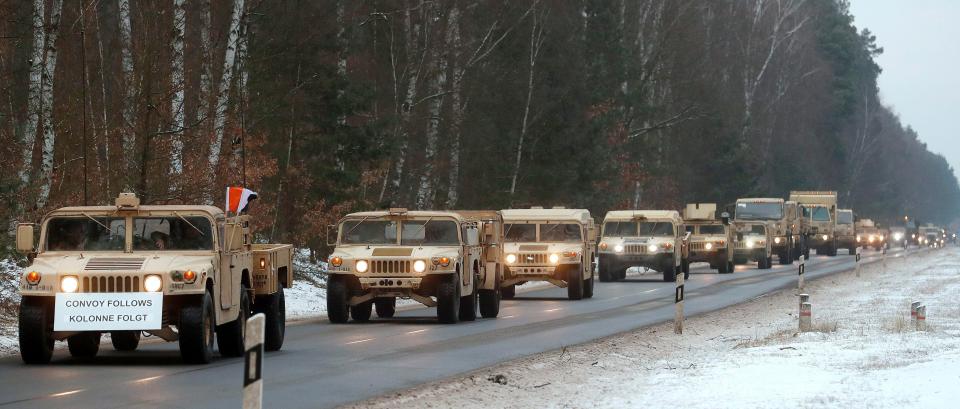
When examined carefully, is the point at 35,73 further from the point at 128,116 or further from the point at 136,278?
the point at 136,278

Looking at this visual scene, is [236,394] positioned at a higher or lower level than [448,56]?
lower

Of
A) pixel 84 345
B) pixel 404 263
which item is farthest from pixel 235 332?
pixel 404 263

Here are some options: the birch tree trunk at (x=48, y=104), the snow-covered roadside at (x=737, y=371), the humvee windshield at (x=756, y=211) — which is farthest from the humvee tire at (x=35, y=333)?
the humvee windshield at (x=756, y=211)

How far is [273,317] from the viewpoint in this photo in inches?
842

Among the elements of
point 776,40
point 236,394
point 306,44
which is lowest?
point 236,394

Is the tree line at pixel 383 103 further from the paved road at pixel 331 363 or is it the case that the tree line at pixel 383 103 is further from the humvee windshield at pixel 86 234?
the paved road at pixel 331 363

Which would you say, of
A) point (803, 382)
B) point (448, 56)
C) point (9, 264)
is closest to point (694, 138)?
point (448, 56)

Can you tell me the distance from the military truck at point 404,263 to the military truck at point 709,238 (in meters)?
28.9

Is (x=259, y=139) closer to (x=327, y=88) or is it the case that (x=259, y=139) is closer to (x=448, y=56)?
(x=327, y=88)

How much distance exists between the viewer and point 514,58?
62.6 meters

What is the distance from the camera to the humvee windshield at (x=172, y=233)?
19.4 metres

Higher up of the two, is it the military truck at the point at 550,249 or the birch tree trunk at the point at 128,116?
the birch tree trunk at the point at 128,116

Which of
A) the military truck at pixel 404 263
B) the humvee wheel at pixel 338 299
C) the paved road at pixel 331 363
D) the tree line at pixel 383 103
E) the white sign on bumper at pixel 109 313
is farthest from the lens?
the tree line at pixel 383 103

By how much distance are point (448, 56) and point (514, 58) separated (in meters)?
7.31
